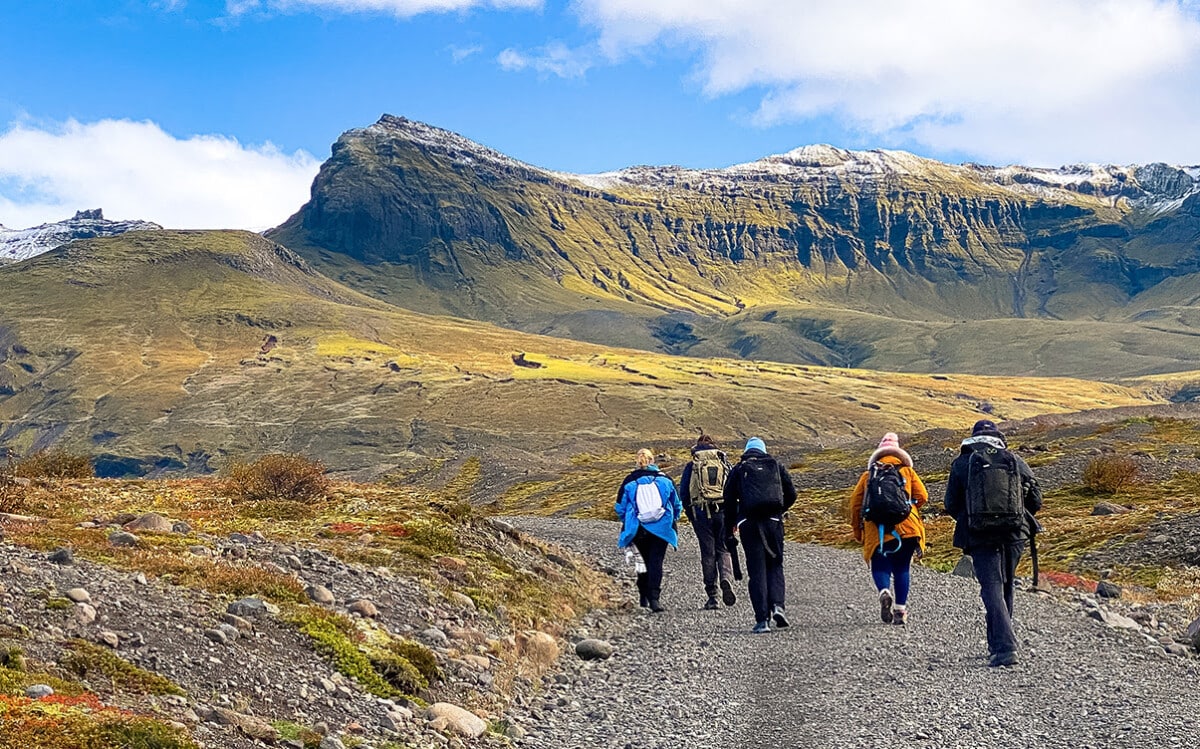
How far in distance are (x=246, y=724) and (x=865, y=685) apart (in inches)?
298

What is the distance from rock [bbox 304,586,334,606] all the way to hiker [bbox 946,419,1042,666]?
8.74 metres

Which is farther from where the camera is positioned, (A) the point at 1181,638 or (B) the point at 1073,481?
(B) the point at 1073,481

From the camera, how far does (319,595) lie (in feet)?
47.9

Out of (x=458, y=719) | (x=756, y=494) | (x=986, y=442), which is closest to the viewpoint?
(x=458, y=719)

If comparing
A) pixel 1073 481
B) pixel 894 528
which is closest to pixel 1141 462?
pixel 1073 481

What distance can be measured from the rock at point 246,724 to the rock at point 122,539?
728 cm

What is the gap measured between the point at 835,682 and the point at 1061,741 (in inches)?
133

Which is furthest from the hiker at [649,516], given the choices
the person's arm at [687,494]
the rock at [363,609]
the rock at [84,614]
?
the rock at [84,614]

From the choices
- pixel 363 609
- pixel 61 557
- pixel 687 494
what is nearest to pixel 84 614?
pixel 61 557

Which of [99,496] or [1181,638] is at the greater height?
[99,496]

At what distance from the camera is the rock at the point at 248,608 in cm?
1243

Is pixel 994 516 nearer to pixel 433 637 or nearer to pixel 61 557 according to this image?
pixel 433 637

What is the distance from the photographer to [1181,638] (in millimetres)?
15953

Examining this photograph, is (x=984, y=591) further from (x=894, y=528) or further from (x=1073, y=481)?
(x=1073, y=481)
